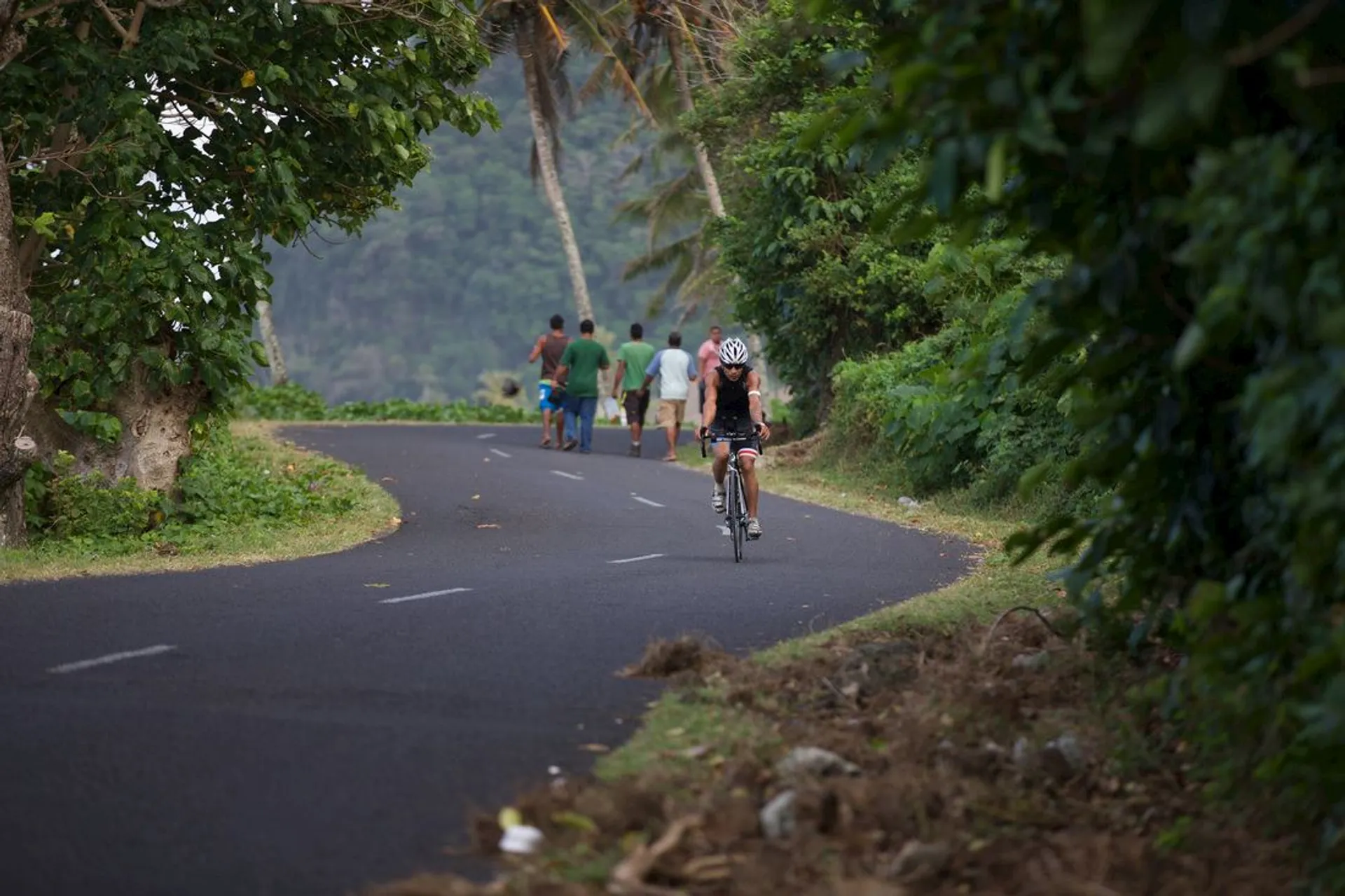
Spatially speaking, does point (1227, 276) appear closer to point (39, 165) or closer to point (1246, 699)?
point (1246, 699)

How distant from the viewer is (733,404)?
57.5ft

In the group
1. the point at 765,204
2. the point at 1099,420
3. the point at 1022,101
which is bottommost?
the point at 1099,420

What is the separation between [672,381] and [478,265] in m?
49.1

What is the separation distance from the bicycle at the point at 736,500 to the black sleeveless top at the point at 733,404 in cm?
12

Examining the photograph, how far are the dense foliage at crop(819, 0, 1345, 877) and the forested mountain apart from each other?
239 ft

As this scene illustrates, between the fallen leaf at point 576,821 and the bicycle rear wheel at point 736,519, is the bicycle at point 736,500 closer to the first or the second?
the bicycle rear wheel at point 736,519

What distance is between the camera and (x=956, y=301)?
57.5 ft

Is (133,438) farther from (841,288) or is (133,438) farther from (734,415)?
(841,288)

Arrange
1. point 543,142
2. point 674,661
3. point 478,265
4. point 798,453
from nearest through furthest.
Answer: point 674,661
point 798,453
point 543,142
point 478,265

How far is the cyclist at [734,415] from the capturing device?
1720 centimetres

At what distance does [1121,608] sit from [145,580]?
814cm

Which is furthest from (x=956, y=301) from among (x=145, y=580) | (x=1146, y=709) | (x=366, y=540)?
(x=1146, y=709)

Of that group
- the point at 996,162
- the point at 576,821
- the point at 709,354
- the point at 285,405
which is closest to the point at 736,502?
the point at 576,821

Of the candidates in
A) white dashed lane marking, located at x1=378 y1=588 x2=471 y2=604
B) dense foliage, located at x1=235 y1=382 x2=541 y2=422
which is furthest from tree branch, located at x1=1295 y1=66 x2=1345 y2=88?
dense foliage, located at x1=235 y1=382 x2=541 y2=422
